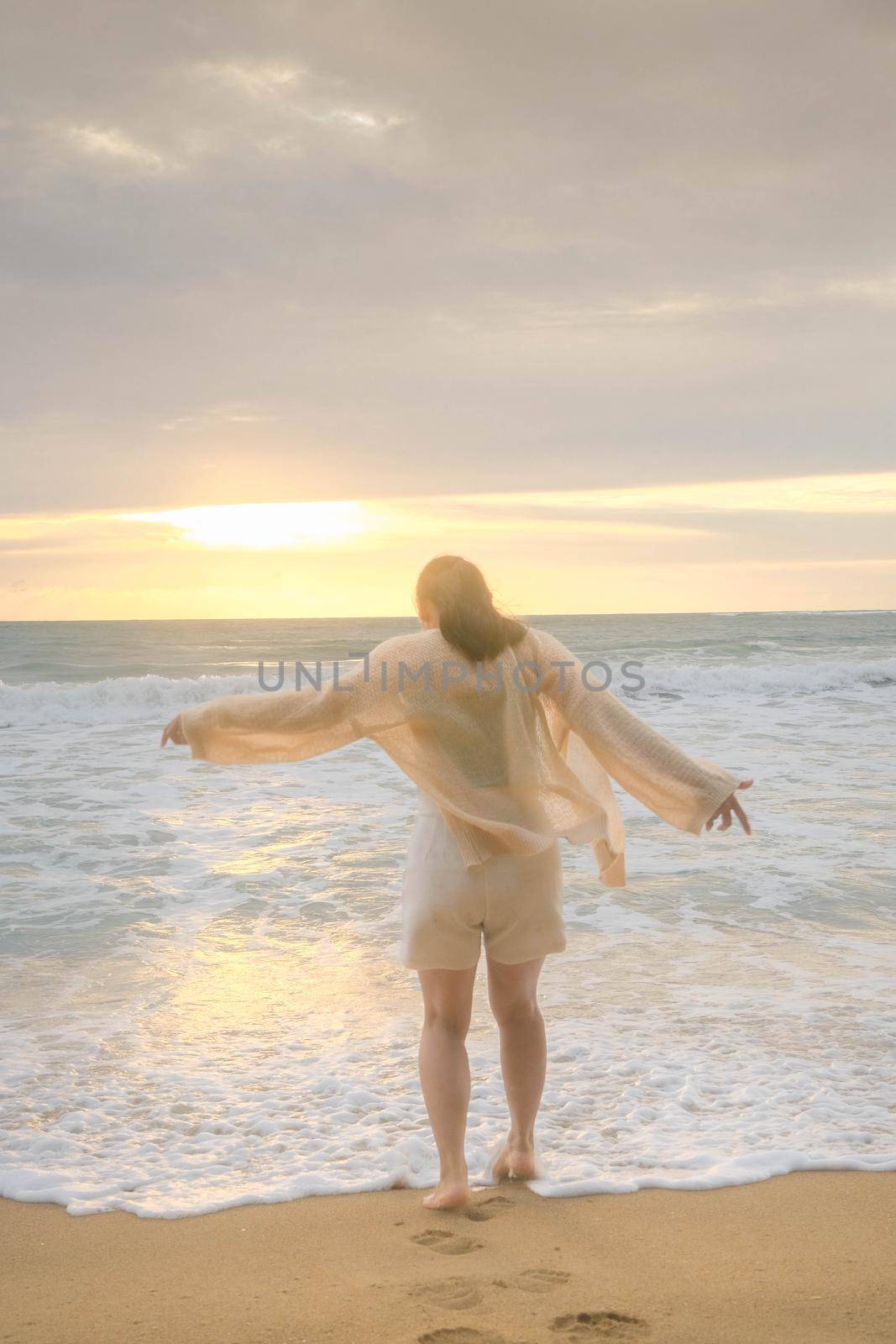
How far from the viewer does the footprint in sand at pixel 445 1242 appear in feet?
9.52

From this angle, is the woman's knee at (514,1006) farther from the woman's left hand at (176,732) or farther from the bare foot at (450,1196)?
the woman's left hand at (176,732)

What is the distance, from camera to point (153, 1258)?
295 cm

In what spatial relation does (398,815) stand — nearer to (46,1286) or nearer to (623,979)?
(623,979)

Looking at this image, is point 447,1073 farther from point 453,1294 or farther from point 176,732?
point 176,732

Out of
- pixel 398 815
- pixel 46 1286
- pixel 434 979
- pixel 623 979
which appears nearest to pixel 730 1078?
pixel 623 979

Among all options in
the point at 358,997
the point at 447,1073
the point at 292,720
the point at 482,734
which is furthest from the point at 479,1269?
the point at 358,997

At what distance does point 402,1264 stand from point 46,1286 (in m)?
0.91

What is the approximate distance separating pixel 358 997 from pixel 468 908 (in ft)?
7.29

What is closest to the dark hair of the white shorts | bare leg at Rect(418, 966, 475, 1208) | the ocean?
the white shorts

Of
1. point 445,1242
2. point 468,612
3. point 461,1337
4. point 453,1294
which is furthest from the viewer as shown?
point 468,612

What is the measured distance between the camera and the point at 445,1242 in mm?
2955

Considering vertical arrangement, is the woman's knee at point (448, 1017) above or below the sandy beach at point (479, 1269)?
above

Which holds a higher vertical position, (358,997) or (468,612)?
(468,612)

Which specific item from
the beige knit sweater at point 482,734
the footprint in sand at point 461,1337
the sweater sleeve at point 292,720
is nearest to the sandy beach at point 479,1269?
the footprint in sand at point 461,1337
